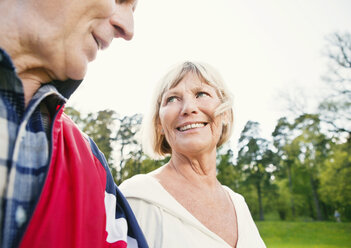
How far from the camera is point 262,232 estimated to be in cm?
2423

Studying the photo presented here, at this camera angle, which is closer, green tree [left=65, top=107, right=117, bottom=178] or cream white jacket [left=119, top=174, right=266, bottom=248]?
cream white jacket [left=119, top=174, right=266, bottom=248]

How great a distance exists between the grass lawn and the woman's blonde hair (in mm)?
18625

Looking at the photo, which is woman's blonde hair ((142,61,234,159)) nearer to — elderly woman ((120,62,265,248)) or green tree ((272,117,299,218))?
elderly woman ((120,62,265,248))

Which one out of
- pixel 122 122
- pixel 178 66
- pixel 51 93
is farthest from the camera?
pixel 122 122

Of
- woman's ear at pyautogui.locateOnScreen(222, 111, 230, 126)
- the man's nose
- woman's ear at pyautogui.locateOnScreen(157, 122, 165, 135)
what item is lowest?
woman's ear at pyautogui.locateOnScreen(157, 122, 165, 135)

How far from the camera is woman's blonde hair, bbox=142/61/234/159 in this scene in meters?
2.52

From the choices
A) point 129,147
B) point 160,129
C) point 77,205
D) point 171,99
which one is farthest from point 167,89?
point 129,147

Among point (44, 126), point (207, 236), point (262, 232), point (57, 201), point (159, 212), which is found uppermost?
point (44, 126)

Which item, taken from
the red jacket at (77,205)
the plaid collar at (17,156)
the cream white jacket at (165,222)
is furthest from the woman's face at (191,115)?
the plaid collar at (17,156)

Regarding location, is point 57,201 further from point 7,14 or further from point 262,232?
point 262,232

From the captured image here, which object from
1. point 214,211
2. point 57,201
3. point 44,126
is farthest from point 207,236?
point 44,126

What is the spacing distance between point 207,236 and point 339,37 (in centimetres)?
2343

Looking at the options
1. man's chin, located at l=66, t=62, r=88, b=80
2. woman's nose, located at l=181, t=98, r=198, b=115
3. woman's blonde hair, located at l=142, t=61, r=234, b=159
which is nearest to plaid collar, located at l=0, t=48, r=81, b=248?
man's chin, located at l=66, t=62, r=88, b=80

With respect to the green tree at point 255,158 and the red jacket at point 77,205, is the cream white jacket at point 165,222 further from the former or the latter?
the green tree at point 255,158
